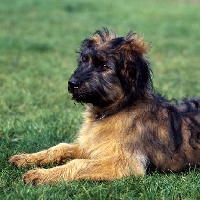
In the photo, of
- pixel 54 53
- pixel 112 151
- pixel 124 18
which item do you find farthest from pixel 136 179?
pixel 124 18

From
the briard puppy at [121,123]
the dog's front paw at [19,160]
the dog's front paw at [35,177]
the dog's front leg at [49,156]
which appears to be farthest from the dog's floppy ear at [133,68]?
the dog's front paw at [19,160]

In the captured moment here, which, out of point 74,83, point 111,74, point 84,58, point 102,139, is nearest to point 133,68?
point 111,74

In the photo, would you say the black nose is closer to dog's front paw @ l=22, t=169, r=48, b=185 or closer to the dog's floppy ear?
the dog's floppy ear

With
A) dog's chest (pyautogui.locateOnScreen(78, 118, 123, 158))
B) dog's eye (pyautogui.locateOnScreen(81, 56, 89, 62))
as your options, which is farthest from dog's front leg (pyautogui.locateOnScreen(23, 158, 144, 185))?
dog's eye (pyautogui.locateOnScreen(81, 56, 89, 62))

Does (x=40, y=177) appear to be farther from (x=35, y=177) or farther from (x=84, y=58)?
(x=84, y=58)

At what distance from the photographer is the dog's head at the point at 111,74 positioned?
241 inches

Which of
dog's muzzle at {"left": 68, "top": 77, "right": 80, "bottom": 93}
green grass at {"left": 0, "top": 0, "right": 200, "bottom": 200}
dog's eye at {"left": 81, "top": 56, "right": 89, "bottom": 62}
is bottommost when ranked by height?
green grass at {"left": 0, "top": 0, "right": 200, "bottom": 200}

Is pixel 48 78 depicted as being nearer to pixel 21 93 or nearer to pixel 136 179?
pixel 21 93

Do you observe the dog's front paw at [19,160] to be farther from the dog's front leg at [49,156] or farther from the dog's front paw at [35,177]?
the dog's front paw at [35,177]

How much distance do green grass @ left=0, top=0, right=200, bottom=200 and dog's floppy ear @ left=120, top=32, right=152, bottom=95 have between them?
3.53 feet

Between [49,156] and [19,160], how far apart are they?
1.33 ft

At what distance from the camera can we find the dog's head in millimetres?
6117

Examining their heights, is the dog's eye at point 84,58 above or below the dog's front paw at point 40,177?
above

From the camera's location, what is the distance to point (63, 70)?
13.7 metres
